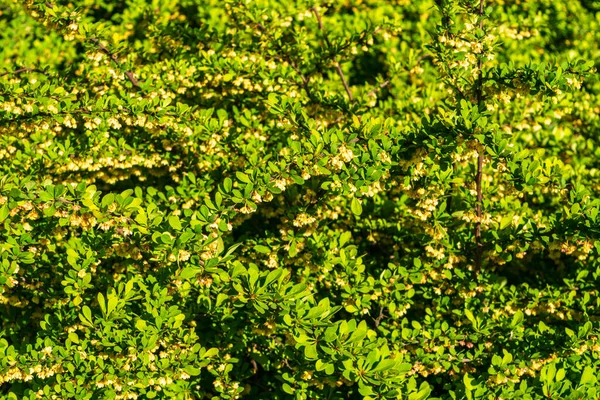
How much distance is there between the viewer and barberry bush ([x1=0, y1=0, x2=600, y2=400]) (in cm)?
270

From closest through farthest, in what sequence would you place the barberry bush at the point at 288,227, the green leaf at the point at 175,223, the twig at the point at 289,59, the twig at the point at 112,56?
1. the green leaf at the point at 175,223
2. the barberry bush at the point at 288,227
3. the twig at the point at 112,56
4. the twig at the point at 289,59

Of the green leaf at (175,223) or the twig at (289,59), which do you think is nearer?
the green leaf at (175,223)

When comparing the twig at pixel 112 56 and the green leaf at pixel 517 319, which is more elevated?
the twig at pixel 112 56

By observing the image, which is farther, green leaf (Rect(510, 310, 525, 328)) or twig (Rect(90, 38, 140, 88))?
twig (Rect(90, 38, 140, 88))

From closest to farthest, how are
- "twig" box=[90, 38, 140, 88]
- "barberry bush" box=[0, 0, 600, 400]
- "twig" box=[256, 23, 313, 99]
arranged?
"barberry bush" box=[0, 0, 600, 400] → "twig" box=[90, 38, 140, 88] → "twig" box=[256, 23, 313, 99]

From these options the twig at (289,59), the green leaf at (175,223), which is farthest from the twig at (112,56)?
the green leaf at (175,223)

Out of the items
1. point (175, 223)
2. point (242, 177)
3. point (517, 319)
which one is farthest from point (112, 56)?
point (517, 319)

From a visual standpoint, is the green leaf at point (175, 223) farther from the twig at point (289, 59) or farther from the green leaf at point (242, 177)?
the twig at point (289, 59)

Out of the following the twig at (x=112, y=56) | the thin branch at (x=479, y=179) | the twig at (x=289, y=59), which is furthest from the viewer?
the twig at (x=289, y=59)

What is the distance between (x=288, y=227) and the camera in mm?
3336

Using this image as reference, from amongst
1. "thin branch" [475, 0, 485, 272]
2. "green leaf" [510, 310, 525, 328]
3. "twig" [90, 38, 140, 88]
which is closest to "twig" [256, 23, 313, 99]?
"twig" [90, 38, 140, 88]

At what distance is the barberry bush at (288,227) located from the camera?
270cm

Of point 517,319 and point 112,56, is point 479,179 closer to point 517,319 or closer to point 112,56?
point 517,319

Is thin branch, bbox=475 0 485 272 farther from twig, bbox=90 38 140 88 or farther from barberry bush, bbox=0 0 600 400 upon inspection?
twig, bbox=90 38 140 88
